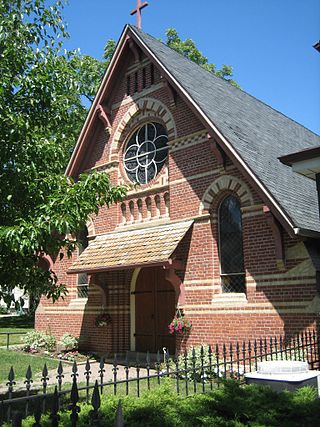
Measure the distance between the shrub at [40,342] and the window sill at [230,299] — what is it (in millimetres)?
7064

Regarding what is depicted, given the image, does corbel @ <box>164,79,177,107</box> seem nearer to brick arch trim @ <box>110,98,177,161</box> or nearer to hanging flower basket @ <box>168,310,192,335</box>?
brick arch trim @ <box>110,98,177,161</box>

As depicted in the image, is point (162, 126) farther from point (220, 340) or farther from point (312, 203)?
point (220, 340)

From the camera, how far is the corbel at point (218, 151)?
11.7 meters

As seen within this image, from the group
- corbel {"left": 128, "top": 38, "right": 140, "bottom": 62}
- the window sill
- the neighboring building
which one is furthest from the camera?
corbel {"left": 128, "top": 38, "right": 140, "bottom": 62}

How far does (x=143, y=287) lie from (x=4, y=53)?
28.7ft

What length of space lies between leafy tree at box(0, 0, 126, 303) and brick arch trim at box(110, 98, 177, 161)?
5.90 m

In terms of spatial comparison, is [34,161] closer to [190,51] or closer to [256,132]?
[256,132]

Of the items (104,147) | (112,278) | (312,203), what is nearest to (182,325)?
(112,278)

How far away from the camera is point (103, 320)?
14188 millimetres

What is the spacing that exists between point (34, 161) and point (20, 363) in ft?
27.1

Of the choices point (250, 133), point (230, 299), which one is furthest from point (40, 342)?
point (250, 133)

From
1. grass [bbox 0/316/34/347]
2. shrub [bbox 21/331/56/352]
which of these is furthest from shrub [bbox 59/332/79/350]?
grass [bbox 0/316/34/347]

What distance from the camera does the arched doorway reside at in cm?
1339

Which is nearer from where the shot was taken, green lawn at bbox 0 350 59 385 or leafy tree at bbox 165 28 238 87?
green lawn at bbox 0 350 59 385
